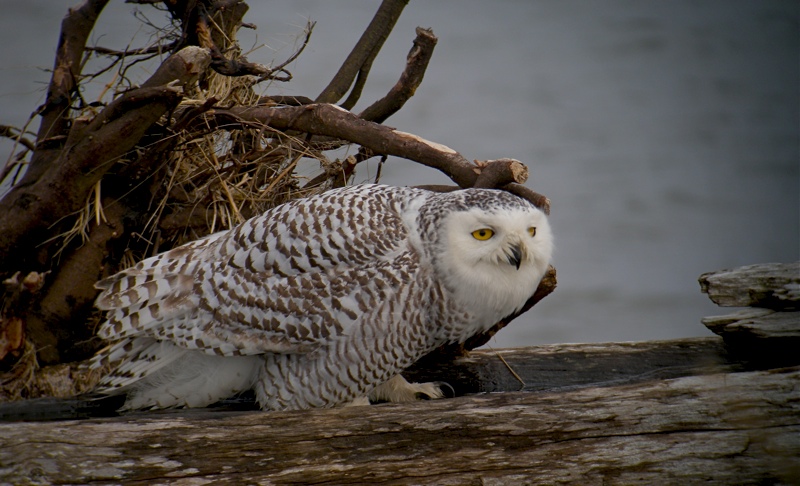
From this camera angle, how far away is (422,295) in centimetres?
158

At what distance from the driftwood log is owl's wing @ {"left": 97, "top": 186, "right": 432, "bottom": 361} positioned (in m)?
0.18

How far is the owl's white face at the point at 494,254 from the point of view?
5.01 feet

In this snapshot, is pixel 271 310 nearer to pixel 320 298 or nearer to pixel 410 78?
pixel 320 298

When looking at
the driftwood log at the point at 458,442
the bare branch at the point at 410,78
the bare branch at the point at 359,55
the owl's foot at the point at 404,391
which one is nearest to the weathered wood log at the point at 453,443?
the driftwood log at the point at 458,442

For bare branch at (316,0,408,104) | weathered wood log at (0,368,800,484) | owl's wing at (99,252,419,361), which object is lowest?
weathered wood log at (0,368,800,484)

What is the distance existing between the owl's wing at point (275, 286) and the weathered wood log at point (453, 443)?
0.19m

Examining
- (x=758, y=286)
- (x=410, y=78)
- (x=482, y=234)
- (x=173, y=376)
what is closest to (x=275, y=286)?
(x=173, y=376)

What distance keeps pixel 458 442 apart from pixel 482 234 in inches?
16.4

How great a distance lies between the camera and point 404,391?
6.14 feet

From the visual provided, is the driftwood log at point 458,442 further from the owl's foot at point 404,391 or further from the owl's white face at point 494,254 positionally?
the owl's foot at point 404,391

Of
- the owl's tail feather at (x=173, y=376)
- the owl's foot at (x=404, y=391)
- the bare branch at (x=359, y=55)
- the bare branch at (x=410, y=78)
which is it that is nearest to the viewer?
the owl's tail feather at (x=173, y=376)

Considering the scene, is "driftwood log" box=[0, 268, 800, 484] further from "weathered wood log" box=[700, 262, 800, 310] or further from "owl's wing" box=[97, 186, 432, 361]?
"weathered wood log" box=[700, 262, 800, 310]

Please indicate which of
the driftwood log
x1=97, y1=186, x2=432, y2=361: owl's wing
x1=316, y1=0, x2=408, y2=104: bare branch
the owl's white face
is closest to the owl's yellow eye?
the owl's white face

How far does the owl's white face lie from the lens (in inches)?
60.2
